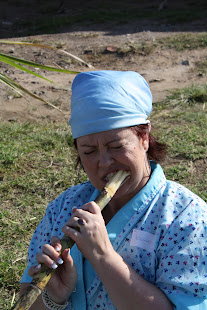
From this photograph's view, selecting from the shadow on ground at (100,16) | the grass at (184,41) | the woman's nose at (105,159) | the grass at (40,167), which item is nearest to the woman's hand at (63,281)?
the woman's nose at (105,159)

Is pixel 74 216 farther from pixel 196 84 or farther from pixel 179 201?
pixel 196 84

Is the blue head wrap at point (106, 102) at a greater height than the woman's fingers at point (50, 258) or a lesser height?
greater

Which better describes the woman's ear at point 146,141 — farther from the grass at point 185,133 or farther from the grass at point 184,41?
the grass at point 184,41

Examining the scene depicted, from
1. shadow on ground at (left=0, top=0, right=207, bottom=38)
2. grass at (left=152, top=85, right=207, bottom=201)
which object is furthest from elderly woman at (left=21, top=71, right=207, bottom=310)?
shadow on ground at (left=0, top=0, right=207, bottom=38)

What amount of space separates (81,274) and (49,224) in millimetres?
312

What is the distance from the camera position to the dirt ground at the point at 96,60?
5840mm

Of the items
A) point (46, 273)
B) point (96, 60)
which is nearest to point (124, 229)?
point (46, 273)

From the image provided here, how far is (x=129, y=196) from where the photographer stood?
6.51 feet

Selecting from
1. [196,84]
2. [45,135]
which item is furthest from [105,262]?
[196,84]

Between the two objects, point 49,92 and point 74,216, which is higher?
point 74,216

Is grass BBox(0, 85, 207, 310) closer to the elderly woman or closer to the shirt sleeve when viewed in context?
the elderly woman

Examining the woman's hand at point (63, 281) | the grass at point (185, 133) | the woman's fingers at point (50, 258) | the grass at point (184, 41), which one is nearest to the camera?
the woman's fingers at point (50, 258)

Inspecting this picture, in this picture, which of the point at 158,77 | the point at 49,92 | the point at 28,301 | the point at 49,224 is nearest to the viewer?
the point at 28,301

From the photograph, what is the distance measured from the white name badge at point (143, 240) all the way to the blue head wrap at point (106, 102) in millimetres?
435
